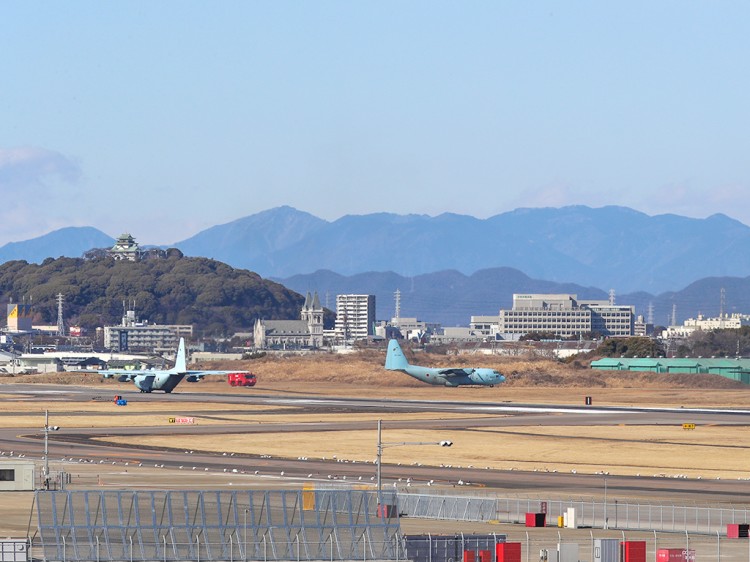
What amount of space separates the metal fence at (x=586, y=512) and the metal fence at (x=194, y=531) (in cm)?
1434

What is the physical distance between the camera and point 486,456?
354ft

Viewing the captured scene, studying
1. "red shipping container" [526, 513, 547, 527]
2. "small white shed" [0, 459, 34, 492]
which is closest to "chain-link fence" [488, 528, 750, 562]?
"red shipping container" [526, 513, 547, 527]

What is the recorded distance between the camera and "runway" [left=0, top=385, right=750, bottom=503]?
89125mm

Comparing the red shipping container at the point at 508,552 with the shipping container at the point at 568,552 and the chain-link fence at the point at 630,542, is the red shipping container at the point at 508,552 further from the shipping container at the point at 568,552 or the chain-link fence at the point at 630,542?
the shipping container at the point at 568,552

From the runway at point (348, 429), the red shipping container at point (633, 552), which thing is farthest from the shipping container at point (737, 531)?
the runway at point (348, 429)

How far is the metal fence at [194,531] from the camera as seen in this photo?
54.2 m

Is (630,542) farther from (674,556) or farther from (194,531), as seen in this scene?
(194,531)

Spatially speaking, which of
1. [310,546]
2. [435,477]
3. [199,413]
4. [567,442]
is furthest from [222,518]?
[199,413]

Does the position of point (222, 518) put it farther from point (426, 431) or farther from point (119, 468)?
point (426, 431)

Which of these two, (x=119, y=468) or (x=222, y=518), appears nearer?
(x=222, y=518)

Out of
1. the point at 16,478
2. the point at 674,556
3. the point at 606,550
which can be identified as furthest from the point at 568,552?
the point at 16,478

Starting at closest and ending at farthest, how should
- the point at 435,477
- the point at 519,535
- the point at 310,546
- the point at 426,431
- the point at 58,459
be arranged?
1. the point at 310,546
2. the point at 519,535
3. the point at 435,477
4. the point at 58,459
5. the point at 426,431

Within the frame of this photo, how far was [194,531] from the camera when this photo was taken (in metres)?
56.2

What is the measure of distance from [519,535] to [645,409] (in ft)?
316
